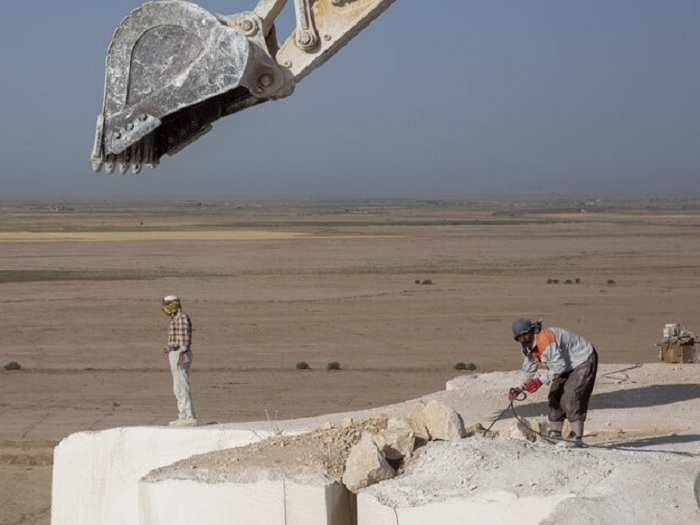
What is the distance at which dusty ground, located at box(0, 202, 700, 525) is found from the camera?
21.4 metres

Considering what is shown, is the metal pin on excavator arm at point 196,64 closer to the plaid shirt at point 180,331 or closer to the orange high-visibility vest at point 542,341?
the orange high-visibility vest at point 542,341

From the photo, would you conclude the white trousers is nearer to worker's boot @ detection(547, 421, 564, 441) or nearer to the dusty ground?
the dusty ground

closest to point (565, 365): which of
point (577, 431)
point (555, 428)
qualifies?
point (577, 431)

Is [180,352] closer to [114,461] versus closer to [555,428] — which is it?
[114,461]

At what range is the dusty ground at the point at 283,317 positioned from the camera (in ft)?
70.1

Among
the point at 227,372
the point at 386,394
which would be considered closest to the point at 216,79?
the point at 386,394

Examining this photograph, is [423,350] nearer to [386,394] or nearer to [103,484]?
[386,394]

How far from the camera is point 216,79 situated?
9.27 m

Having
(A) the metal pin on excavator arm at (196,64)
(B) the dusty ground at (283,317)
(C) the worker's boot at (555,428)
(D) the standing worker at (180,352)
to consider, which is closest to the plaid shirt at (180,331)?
(D) the standing worker at (180,352)

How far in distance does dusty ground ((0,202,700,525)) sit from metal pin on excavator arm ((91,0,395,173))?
6230 mm

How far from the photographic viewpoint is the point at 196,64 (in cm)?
932

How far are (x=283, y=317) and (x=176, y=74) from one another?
2464 centimetres

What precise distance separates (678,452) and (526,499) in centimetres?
213

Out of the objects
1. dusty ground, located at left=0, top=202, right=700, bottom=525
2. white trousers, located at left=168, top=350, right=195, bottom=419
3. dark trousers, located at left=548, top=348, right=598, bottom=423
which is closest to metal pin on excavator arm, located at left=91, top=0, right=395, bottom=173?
dark trousers, located at left=548, top=348, right=598, bottom=423
